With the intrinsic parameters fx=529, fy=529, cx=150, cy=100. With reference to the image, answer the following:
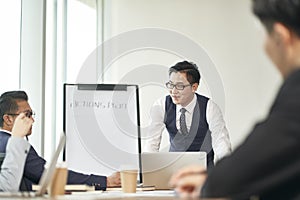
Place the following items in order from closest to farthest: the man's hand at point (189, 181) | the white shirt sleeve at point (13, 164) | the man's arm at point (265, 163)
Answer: the man's arm at point (265, 163) → the man's hand at point (189, 181) → the white shirt sleeve at point (13, 164)

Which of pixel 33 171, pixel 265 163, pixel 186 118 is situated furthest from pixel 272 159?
pixel 186 118

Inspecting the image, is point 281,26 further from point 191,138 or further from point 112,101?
point 191,138

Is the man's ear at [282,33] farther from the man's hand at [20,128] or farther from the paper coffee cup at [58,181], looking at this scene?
the man's hand at [20,128]

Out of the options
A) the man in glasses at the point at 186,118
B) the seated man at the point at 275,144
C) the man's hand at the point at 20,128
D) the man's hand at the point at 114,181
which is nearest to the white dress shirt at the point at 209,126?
the man in glasses at the point at 186,118

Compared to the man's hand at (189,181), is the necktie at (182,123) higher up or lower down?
higher up

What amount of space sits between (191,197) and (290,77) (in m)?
0.33

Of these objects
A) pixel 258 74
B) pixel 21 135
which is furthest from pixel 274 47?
pixel 258 74

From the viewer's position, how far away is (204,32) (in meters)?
4.96

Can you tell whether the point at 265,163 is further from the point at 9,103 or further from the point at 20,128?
the point at 9,103

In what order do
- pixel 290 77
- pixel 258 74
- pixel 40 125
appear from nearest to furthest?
pixel 290 77 → pixel 40 125 → pixel 258 74

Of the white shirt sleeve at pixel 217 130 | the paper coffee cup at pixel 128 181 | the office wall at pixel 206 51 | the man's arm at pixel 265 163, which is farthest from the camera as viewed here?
the office wall at pixel 206 51

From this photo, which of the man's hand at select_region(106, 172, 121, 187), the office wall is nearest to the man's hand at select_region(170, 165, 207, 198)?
the man's hand at select_region(106, 172, 121, 187)

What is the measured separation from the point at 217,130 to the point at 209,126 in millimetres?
77

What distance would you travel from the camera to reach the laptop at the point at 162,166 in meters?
2.73
